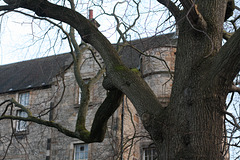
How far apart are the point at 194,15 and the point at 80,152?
13895mm

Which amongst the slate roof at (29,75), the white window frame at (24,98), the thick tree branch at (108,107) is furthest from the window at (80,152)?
the thick tree branch at (108,107)

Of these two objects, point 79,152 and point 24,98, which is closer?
point 79,152

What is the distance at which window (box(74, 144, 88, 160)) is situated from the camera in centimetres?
1778

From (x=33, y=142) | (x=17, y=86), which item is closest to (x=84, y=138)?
(x=33, y=142)

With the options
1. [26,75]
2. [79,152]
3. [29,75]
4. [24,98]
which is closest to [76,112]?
[79,152]

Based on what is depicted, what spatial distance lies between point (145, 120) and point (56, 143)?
1396 centimetres

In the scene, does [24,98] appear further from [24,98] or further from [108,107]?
[108,107]

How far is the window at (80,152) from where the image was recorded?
58.3 feet

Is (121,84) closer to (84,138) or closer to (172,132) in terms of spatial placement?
(172,132)

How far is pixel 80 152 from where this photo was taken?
17953 mm

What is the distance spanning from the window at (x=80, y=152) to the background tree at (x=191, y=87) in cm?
1217

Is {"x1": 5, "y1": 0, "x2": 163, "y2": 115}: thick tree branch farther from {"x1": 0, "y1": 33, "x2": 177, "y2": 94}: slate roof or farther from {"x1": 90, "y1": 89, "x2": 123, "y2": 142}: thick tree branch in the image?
{"x1": 0, "y1": 33, "x2": 177, "y2": 94}: slate roof

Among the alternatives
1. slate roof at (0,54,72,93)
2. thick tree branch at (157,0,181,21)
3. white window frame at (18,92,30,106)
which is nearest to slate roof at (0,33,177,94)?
slate roof at (0,54,72,93)

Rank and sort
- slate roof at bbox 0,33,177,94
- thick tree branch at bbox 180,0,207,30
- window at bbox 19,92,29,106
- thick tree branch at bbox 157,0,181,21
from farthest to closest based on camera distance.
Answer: window at bbox 19,92,29,106 → slate roof at bbox 0,33,177,94 → thick tree branch at bbox 157,0,181,21 → thick tree branch at bbox 180,0,207,30
